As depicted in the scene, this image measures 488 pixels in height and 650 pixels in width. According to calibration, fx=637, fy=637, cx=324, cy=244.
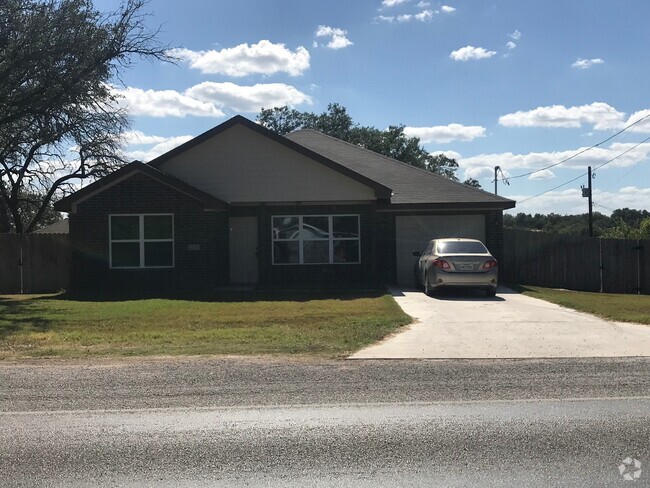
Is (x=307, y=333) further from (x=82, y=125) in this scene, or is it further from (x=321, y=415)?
(x=82, y=125)

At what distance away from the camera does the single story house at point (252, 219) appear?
17.9 m

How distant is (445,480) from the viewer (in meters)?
4.46

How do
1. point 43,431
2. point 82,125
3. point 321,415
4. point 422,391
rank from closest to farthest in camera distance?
point 43,431
point 321,415
point 422,391
point 82,125

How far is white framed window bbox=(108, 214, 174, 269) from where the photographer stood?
17984 millimetres

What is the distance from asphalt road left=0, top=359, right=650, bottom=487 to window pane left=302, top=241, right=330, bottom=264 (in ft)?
36.7

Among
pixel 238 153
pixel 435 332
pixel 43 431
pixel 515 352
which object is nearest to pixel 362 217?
pixel 238 153

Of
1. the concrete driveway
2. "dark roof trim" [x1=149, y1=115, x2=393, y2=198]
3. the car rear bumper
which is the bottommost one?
the concrete driveway

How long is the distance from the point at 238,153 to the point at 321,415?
1423 cm

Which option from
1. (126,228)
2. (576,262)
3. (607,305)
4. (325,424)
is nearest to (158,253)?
(126,228)

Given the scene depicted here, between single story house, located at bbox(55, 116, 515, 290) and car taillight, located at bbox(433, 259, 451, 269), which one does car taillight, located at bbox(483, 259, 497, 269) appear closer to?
car taillight, located at bbox(433, 259, 451, 269)

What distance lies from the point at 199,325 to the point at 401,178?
11732mm

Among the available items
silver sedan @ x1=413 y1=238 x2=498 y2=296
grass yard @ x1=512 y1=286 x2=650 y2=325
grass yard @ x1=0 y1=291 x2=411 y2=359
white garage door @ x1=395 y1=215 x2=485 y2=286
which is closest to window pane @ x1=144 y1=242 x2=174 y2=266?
grass yard @ x1=0 y1=291 x2=411 y2=359

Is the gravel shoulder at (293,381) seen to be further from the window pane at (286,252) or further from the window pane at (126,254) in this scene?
the window pane at (286,252)

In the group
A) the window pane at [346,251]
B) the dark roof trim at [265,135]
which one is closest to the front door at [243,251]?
the window pane at [346,251]
